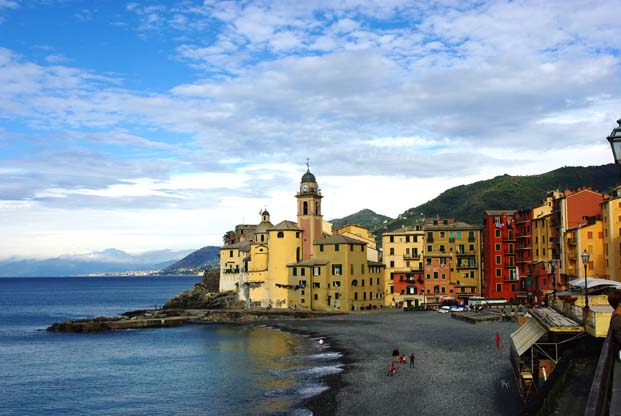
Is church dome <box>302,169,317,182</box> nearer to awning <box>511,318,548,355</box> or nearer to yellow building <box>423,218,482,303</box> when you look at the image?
yellow building <box>423,218,482,303</box>

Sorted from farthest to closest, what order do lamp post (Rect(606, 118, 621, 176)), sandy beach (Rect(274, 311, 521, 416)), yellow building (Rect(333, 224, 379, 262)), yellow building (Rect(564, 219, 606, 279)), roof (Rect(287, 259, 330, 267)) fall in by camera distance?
1. yellow building (Rect(333, 224, 379, 262))
2. roof (Rect(287, 259, 330, 267))
3. yellow building (Rect(564, 219, 606, 279))
4. sandy beach (Rect(274, 311, 521, 416))
5. lamp post (Rect(606, 118, 621, 176))

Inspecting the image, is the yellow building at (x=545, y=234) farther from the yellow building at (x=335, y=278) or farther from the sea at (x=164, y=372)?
the sea at (x=164, y=372)

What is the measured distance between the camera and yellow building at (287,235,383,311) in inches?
4186

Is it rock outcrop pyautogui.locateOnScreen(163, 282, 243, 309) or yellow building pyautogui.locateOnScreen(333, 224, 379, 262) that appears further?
yellow building pyautogui.locateOnScreen(333, 224, 379, 262)

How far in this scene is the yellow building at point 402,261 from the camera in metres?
113

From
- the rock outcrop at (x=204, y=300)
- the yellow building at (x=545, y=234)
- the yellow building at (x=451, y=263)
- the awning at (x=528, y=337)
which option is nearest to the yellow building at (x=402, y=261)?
the yellow building at (x=451, y=263)

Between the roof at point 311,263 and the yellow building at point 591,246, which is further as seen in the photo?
the roof at point 311,263

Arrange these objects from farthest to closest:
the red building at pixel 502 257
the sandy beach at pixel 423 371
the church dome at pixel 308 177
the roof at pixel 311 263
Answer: the church dome at pixel 308 177 < the roof at pixel 311 263 < the red building at pixel 502 257 < the sandy beach at pixel 423 371

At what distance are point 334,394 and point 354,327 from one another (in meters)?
41.6

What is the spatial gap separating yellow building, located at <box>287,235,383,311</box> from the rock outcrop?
14.5 metres

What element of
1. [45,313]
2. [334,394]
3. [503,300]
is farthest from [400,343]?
[45,313]

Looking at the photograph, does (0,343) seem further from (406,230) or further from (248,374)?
(406,230)

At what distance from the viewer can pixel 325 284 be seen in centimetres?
10694

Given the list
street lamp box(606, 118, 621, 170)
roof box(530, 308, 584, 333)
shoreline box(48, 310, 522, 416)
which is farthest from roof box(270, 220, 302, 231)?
street lamp box(606, 118, 621, 170)
